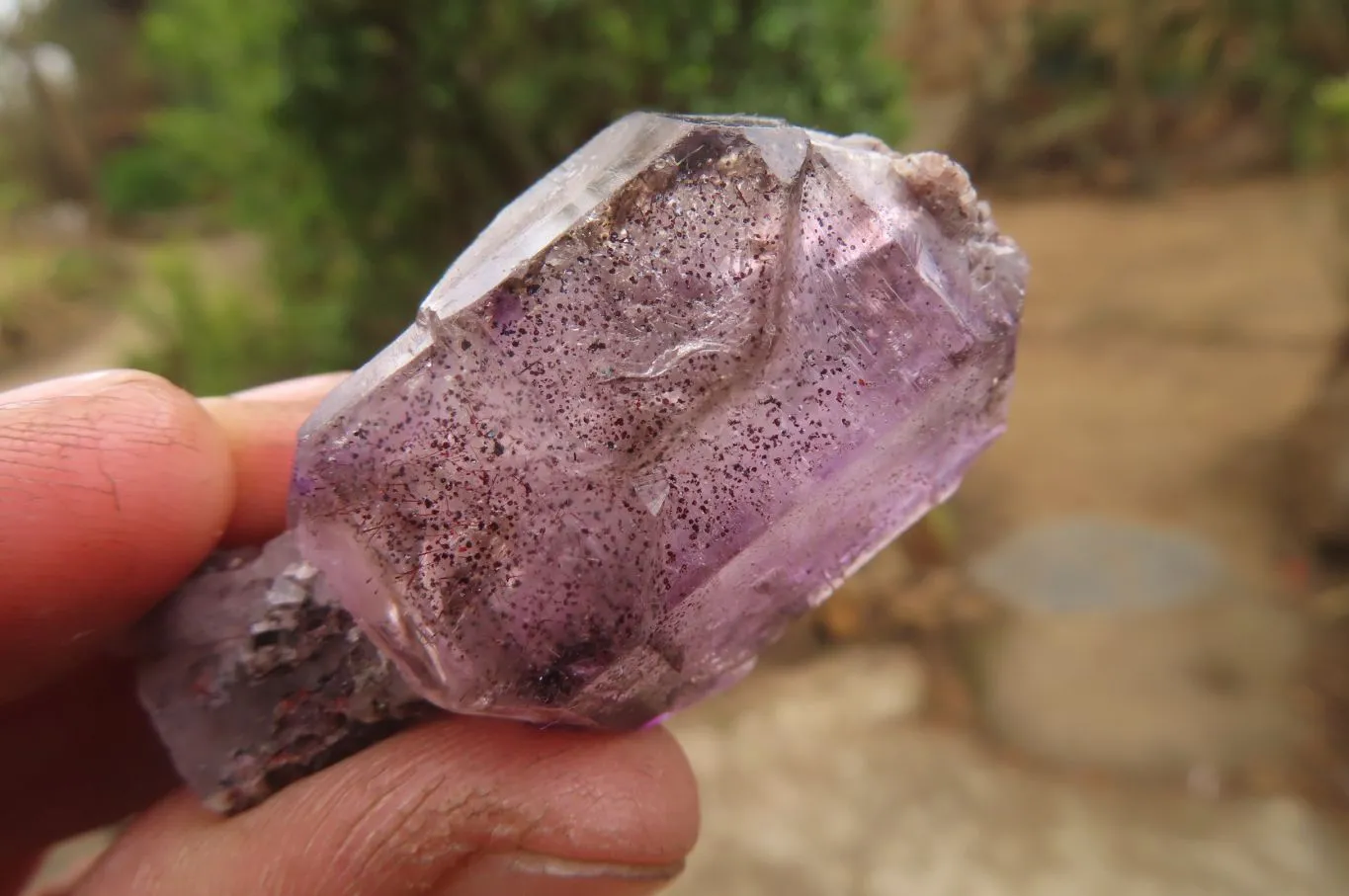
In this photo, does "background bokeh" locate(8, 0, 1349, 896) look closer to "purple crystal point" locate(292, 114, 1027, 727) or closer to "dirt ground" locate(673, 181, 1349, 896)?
"dirt ground" locate(673, 181, 1349, 896)

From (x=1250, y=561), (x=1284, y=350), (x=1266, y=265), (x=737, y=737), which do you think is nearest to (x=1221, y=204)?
(x=1266, y=265)

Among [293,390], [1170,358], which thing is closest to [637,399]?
[293,390]

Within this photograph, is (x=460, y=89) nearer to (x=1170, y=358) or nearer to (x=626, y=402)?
(x=626, y=402)

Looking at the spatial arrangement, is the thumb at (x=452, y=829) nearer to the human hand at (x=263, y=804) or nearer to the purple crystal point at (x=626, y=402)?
the human hand at (x=263, y=804)

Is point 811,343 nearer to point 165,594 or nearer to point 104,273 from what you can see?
point 165,594

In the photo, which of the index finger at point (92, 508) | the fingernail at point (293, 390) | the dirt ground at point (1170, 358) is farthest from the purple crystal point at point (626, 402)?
the dirt ground at point (1170, 358)

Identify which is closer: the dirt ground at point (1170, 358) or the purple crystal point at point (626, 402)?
the purple crystal point at point (626, 402)
